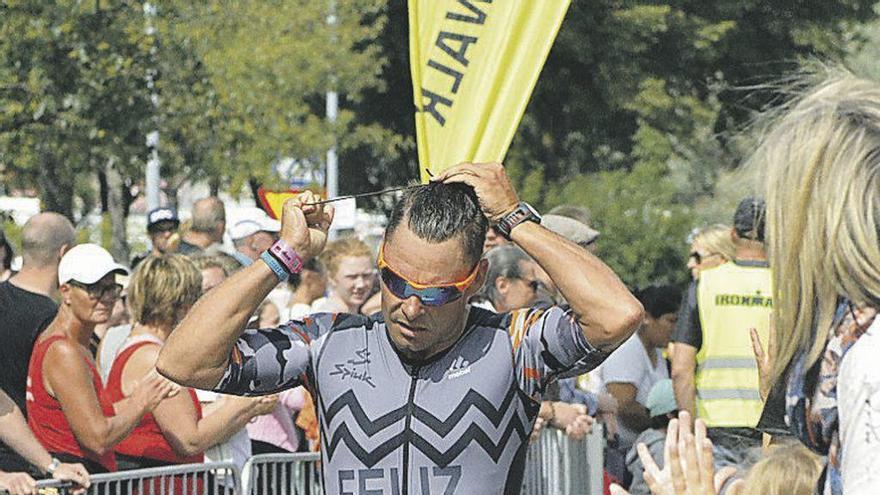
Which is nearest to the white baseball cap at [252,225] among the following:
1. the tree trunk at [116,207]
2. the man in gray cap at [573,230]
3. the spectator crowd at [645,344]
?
the spectator crowd at [645,344]

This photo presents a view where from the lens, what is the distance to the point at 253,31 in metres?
26.9

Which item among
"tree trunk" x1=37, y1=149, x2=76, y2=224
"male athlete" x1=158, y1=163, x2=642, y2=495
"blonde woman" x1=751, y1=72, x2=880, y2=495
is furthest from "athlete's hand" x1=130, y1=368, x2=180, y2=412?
"tree trunk" x1=37, y1=149, x2=76, y2=224

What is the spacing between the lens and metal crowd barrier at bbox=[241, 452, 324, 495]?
20.2 feet

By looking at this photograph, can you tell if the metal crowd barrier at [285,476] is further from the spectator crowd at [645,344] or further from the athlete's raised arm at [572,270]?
the athlete's raised arm at [572,270]

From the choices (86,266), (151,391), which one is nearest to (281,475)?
(151,391)

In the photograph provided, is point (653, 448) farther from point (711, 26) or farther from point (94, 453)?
point (711, 26)

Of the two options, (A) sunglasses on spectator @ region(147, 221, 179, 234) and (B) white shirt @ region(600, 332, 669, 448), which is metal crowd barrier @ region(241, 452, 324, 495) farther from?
(A) sunglasses on spectator @ region(147, 221, 179, 234)

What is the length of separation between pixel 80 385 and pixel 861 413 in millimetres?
3922

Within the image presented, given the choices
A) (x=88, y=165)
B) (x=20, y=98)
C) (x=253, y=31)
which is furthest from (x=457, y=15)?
(x=253, y=31)

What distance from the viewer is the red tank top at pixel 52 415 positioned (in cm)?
588

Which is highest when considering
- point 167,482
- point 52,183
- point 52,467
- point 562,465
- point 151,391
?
point 52,183

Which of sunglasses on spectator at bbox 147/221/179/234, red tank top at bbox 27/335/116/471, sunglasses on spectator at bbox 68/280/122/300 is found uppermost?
sunglasses on spectator at bbox 147/221/179/234

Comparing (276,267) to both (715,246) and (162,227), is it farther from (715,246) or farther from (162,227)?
(162,227)

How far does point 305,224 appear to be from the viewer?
150 inches
